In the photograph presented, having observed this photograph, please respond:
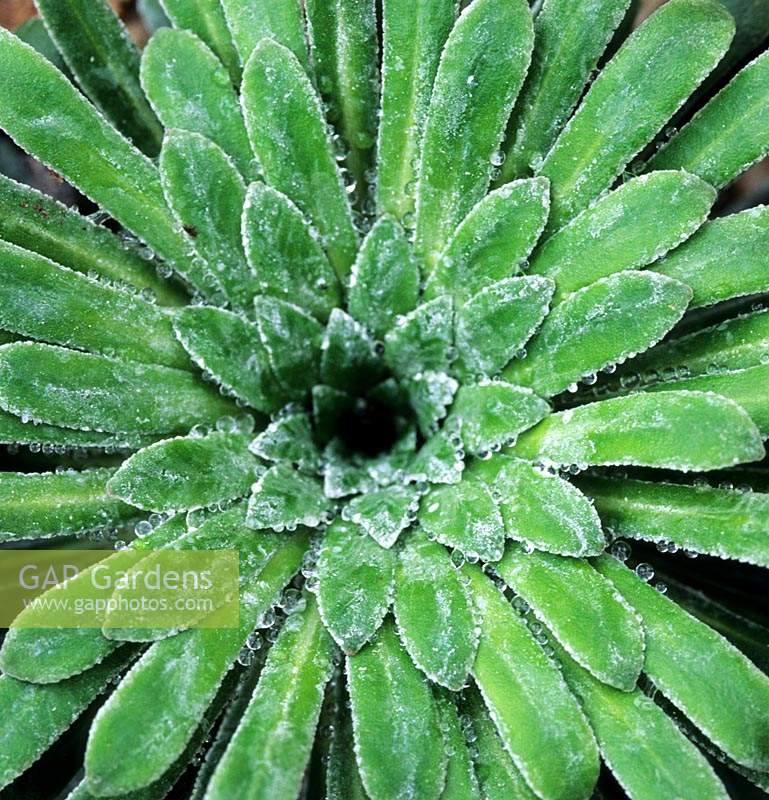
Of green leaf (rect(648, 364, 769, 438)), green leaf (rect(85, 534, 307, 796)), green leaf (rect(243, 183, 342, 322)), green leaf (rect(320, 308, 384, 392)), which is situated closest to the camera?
green leaf (rect(85, 534, 307, 796))

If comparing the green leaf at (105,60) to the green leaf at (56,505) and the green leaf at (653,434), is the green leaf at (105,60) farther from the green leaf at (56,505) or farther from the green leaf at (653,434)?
the green leaf at (653,434)

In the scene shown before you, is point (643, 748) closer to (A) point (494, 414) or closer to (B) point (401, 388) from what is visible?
(A) point (494, 414)

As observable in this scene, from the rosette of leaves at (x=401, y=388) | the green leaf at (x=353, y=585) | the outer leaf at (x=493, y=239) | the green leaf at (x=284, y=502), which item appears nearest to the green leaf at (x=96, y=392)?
the rosette of leaves at (x=401, y=388)

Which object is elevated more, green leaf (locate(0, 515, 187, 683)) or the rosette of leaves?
the rosette of leaves

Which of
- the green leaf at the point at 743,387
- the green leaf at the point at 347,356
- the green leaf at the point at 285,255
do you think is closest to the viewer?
the green leaf at the point at 743,387

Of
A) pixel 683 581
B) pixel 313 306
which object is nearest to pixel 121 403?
pixel 313 306

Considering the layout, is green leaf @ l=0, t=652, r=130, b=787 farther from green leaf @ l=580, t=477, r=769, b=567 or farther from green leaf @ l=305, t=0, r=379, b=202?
green leaf @ l=305, t=0, r=379, b=202

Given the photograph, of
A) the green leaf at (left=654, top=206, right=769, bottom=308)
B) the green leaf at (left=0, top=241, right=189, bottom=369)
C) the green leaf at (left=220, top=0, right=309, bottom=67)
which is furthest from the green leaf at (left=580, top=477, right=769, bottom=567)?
the green leaf at (left=220, top=0, right=309, bottom=67)
